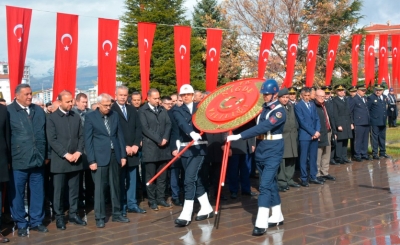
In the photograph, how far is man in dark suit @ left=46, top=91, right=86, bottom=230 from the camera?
750cm

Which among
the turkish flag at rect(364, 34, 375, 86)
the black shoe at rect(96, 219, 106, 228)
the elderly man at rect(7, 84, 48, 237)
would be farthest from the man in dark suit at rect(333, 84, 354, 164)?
the elderly man at rect(7, 84, 48, 237)

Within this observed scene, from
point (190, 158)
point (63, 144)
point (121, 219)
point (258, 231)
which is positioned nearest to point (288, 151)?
point (190, 158)

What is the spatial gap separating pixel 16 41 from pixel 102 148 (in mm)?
3581

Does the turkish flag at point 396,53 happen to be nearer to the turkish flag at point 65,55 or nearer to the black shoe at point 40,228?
the turkish flag at point 65,55

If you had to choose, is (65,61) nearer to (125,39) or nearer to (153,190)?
(153,190)

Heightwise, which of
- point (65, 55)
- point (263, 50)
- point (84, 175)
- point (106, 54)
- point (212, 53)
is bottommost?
point (84, 175)

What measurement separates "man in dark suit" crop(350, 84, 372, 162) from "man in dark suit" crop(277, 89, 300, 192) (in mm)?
3773

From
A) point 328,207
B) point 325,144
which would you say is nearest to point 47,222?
point 328,207

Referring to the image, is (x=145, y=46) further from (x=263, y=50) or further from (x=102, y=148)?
(x=102, y=148)

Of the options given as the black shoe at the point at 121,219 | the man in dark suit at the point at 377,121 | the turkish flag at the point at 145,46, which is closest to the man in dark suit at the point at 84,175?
the black shoe at the point at 121,219

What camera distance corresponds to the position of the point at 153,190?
871cm

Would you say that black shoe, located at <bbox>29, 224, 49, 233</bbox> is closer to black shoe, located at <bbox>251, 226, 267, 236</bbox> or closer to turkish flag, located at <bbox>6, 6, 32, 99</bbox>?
black shoe, located at <bbox>251, 226, 267, 236</bbox>

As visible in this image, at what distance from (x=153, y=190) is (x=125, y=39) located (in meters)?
27.5

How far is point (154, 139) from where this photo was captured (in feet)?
28.0
